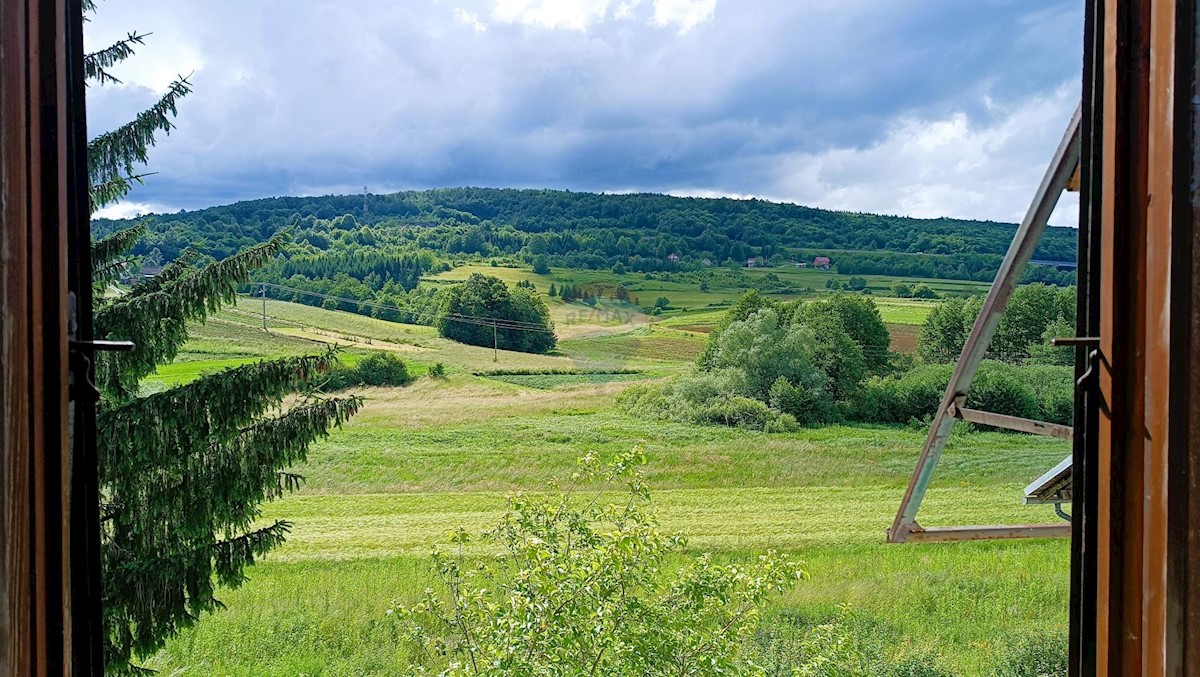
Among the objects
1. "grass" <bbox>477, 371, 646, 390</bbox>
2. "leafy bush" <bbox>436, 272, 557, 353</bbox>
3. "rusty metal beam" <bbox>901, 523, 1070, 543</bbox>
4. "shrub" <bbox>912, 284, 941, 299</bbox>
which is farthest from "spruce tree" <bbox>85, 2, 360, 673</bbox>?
"shrub" <bbox>912, 284, 941, 299</bbox>

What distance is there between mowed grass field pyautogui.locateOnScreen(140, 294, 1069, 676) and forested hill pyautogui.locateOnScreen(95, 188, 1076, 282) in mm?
678

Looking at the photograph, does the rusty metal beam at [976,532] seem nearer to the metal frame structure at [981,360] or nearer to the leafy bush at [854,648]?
the metal frame structure at [981,360]

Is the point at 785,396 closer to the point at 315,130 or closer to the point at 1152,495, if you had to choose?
the point at 315,130

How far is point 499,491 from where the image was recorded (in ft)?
17.5

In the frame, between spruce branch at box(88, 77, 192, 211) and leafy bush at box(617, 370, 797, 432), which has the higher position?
spruce branch at box(88, 77, 192, 211)

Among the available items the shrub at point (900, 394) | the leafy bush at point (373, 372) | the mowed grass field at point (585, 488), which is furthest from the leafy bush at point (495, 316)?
the shrub at point (900, 394)

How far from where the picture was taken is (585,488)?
502 centimetres

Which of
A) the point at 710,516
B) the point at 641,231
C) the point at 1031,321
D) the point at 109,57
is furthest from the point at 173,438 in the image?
the point at 1031,321

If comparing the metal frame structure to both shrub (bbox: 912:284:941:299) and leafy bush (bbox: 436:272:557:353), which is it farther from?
shrub (bbox: 912:284:941:299)

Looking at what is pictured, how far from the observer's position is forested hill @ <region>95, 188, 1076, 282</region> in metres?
5.63

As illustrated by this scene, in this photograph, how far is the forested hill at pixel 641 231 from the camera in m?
5.63

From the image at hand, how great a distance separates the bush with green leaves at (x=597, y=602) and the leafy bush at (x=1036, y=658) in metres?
2.40

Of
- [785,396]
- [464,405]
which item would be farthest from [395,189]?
[785,396]

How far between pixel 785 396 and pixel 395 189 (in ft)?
10.9
